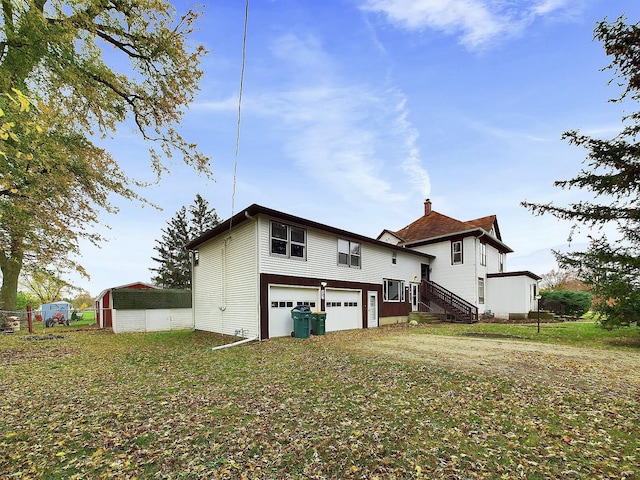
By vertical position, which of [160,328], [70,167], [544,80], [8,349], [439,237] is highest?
[544,80]

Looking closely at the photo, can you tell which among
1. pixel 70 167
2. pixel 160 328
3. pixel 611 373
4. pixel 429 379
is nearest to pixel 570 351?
pixel 611 373

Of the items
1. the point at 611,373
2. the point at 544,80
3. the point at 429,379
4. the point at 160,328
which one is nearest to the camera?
the point at 429,379

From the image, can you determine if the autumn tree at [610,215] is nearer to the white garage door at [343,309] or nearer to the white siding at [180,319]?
the white garage door at [343,309]

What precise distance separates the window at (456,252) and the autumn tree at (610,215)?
10759 mm

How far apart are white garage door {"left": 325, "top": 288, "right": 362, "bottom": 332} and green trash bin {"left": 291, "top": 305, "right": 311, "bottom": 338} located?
2.28 metres

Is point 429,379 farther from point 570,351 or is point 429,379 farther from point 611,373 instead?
point 570,351

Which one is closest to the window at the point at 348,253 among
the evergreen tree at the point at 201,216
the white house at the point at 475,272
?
the white house at the point at 475,272

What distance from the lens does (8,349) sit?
37.0 ft

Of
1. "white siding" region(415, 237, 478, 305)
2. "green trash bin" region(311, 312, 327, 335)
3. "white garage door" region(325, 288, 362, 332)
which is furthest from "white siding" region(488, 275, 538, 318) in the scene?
"green trash bin" region(311, 312, 327, 335)

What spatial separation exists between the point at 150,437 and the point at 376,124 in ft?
51.6

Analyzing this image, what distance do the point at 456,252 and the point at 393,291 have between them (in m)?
6.28

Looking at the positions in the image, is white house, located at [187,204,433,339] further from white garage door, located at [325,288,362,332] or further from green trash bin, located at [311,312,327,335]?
green trash bin, located at [311,312,327,335]

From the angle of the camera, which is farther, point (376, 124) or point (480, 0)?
point (376, 124)

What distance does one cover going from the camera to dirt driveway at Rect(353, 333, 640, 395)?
629cm
